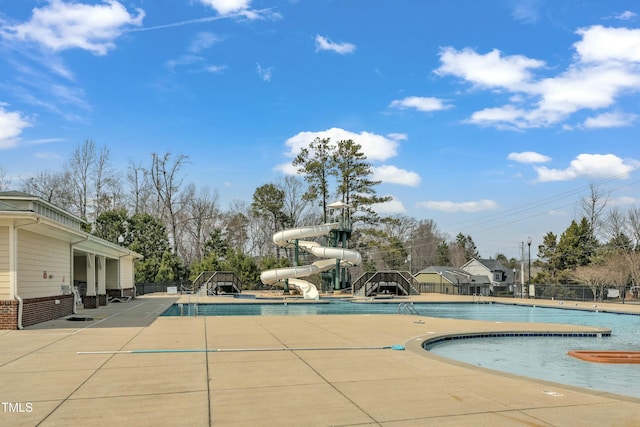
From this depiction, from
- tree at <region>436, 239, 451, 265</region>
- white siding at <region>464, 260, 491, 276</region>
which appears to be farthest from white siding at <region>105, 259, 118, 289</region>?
tree at <region>436, 239, 451, 265</region>

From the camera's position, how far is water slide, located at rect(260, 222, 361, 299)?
1501 inches

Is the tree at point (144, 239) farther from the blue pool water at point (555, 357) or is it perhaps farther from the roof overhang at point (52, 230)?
the blue pool water at point (555, 357)

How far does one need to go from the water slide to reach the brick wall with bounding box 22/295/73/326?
1954cm

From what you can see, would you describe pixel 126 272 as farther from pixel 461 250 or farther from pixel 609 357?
pixel 461 250

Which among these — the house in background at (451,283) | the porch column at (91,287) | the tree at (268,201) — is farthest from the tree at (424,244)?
the porch column at (91,287)

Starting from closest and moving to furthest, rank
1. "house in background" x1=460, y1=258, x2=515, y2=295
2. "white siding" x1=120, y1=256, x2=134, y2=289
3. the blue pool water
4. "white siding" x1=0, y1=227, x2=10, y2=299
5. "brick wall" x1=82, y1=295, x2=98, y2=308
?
the blue pool water, "white siding" x1=0, y1=227, x2=10, y2=299, "brick wall" x1=82, y1=295, x2=98, y2=308, "white siding" x1=120, y1=256, x2=134, y2=289, "house in background" x1=460, y1=258, x2=515, y2=295

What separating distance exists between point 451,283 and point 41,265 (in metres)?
42.6

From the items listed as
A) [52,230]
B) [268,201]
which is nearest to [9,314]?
[52,230]

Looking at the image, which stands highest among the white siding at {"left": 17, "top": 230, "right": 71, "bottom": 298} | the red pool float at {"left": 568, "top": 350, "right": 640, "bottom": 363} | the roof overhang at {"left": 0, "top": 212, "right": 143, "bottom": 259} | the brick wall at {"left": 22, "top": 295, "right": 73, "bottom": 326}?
the roof overhang at {"left": 0, "top": 212, "right": 143, "bottom": 259}

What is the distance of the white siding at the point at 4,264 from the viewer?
45.7 ft

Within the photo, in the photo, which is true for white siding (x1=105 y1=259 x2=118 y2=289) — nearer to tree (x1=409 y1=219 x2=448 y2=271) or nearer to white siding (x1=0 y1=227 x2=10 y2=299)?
white siding (x1=0 y1=227 x2=10 y2=299)

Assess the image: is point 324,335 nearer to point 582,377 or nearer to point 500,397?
point 582,377

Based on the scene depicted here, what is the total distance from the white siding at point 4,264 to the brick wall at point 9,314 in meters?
0.23

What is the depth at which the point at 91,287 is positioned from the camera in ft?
78.3
